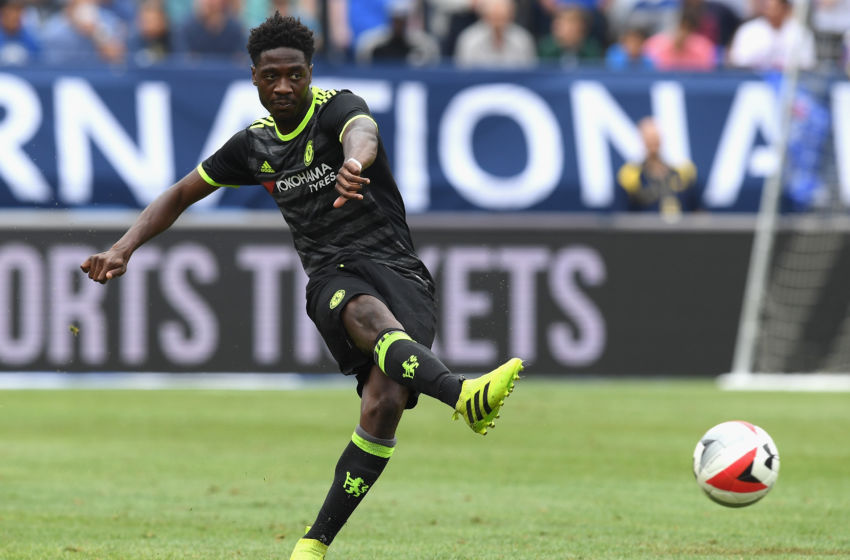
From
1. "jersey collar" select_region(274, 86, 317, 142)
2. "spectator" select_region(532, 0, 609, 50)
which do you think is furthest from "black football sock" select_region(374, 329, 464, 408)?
"spectator" select_region(532, 0, 609, 50)

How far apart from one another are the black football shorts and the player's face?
742mm

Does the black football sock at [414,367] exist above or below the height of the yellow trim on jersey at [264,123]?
below

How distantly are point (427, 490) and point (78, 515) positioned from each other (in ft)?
7.34

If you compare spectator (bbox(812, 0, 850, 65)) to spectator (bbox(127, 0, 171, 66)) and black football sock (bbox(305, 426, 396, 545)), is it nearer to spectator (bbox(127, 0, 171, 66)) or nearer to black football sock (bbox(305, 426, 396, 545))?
spectator (bbox(127, 0, 171, 66))

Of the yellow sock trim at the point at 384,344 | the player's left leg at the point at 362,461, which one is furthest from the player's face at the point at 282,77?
the player's left leg at the point at 362,461

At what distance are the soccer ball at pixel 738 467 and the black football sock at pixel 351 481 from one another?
1.85 meters

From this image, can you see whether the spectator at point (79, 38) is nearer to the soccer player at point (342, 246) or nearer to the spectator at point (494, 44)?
the spectator at point (494, 44)

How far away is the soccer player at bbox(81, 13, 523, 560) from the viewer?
20.8ft

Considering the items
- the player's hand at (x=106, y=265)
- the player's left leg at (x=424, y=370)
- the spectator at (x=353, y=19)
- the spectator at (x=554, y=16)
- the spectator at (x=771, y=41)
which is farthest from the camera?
the spectator at (x=554, y=16)

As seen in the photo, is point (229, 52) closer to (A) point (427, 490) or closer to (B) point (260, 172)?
(A) point (427, 490)

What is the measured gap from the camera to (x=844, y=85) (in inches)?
704

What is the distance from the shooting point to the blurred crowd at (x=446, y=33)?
18.5 m

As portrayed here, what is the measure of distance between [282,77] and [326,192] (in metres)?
0.54

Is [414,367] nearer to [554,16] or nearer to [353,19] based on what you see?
[353,19]
